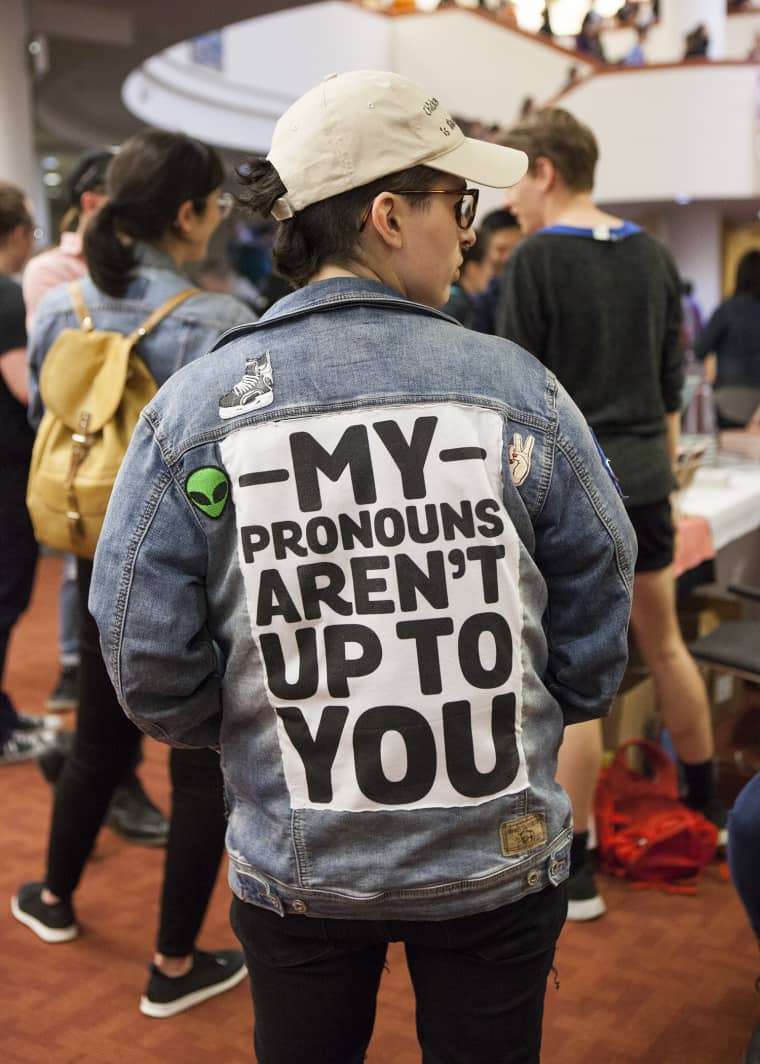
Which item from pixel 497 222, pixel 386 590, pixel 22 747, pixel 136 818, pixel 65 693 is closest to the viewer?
pixel 386 590

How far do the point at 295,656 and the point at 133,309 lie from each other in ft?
3.69

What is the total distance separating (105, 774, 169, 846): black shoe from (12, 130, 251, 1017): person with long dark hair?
0.65m

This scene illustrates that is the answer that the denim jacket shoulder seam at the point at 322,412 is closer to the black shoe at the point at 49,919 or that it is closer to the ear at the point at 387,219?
the ear at the point at 387,219

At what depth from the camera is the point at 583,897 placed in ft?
8.11

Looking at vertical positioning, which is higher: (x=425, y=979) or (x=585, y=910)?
(x=425, y=979)

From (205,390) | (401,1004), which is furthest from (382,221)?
(401,1004)

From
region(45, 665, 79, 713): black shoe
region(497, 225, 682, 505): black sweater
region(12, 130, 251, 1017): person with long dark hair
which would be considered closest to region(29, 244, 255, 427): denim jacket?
region(12, 130, 251, 1017): person with long dark hair

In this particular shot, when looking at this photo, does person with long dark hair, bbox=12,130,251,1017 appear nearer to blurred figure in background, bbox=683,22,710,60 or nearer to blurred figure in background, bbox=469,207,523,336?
blurred figure in background, bbox=469,207,523,336

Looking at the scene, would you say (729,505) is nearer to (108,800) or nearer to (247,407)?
(108,800)

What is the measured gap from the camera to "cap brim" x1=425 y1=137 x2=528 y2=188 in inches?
44.7

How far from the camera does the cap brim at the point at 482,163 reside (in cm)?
114

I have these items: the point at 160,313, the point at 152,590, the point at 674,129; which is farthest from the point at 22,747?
the point at 674,129

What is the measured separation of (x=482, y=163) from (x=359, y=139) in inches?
5.4

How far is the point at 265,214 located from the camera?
1.19 metres
